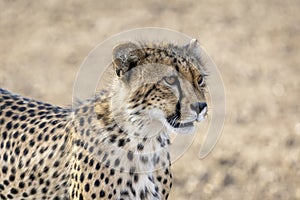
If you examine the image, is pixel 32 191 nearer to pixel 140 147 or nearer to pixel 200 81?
pixel 140 147

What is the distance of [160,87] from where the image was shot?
390cm

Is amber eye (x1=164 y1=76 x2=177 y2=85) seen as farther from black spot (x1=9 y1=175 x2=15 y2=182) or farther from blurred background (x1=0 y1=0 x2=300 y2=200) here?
blurred background (x1=0 y1=0 x2=300 y2=200)

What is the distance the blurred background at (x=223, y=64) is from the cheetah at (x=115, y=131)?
1.97 metres

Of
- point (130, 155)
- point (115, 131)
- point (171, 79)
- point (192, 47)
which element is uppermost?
point (192, 47)

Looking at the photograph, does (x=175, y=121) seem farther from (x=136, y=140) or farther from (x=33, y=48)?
(x=33, y=48)

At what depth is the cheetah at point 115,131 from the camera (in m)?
3.90

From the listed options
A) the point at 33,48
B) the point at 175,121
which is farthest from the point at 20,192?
the point at 33,48

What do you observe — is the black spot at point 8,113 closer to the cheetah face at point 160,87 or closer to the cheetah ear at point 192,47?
the cheetah face at point 160,87

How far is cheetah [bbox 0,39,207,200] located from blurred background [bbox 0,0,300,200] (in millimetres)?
1970

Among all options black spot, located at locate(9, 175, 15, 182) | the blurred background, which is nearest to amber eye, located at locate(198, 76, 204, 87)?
black spot, located at locate(9, 175, 15, 182)

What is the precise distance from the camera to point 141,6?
9281 mm

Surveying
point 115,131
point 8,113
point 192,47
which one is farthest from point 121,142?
point 8,113

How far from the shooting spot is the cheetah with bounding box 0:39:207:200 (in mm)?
3904

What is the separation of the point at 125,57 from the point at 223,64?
4.28 meters
